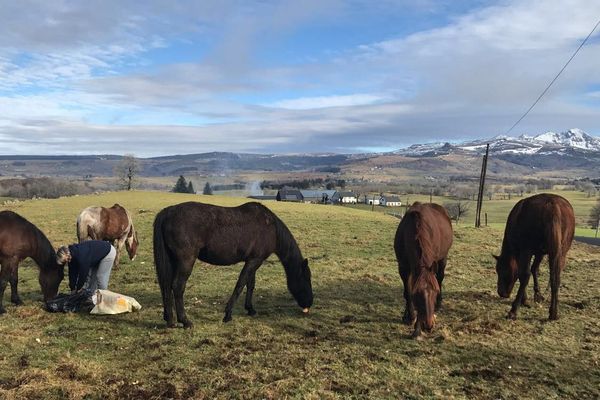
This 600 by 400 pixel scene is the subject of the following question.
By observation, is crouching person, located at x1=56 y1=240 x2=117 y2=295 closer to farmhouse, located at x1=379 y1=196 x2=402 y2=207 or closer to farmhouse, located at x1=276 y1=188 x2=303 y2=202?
farmhouse, located at x1=379 y1=196 x2=402 y2=207

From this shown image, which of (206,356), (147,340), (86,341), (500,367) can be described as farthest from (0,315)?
(500,367)

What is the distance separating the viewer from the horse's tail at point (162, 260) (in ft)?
24.3

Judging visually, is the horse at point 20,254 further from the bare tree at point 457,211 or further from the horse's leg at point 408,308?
the bare tree at point 457,211

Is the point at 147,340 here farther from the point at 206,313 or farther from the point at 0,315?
the point at 0,315

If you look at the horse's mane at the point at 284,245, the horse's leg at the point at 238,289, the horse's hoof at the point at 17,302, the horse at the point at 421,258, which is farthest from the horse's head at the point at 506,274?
the horse's hoof at the point at 17,302

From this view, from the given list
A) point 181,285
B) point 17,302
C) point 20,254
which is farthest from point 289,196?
point 181,285

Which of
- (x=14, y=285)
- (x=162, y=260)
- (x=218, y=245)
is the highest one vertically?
(x=218, y=245)

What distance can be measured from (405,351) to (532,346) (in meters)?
2.21

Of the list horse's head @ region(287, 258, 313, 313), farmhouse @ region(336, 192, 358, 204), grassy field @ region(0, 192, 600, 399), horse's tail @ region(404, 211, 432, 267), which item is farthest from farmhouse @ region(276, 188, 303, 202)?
horse's tail @ region(404, 211, 432, 267)

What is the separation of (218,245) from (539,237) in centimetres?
619

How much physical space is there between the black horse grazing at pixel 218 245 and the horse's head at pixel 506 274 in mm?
4370

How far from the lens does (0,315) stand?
8.02m

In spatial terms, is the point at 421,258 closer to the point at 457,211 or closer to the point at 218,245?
the point at 218,245

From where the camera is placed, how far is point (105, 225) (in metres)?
12.8
